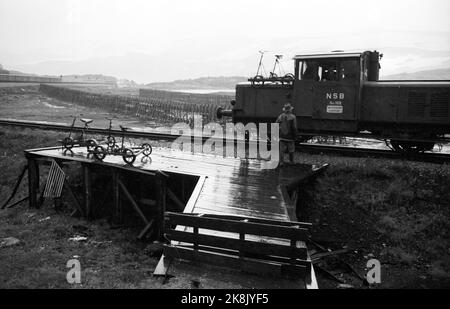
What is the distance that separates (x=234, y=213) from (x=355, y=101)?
659 cm

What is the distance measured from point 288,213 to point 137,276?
316 cm

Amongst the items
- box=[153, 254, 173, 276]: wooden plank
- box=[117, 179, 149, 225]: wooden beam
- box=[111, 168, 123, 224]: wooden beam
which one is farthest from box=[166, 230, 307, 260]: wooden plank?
box=[111, 168, 123, 224]: wooden beam

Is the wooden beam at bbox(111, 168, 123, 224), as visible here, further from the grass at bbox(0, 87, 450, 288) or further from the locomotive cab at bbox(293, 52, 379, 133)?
the locomotive cab at bbox(293, 52, 379, 133)

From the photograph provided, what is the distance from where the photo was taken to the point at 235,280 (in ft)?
17.8

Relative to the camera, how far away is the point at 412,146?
11969mm

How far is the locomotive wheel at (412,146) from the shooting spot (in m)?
11.6

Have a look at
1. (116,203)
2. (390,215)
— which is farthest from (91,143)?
(390,215)

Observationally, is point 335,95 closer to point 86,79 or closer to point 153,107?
point 153,107

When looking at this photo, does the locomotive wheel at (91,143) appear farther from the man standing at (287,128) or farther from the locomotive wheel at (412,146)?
the locomotive wheel at (412,146)

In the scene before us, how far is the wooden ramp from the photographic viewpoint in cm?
556

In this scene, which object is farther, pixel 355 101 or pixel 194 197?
pixel 355 101
